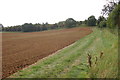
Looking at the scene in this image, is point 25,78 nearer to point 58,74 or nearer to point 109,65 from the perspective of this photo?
point 58,74

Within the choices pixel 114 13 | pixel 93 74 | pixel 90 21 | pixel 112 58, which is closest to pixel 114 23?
→ pixel 114 13

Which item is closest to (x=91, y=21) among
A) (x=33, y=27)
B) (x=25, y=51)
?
(x=33, y=27)

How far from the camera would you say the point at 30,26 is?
87000 mm

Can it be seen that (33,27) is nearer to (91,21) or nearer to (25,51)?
(91,21)

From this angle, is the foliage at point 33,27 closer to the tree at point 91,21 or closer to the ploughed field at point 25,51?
the tree at point 91,21

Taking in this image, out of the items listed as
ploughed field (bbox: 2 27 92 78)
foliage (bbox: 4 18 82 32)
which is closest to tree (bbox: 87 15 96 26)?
foliage (bbox: 4 18 82 32)

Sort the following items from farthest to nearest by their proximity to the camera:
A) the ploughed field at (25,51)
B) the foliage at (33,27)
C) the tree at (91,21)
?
1. the foliage at (33,27)
2. the tree at (91,21)
3. the ploughed field at (25,51)

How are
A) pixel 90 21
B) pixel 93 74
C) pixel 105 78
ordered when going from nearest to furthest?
pixel 105 78 → pixel 93 74 → pixel 90 21

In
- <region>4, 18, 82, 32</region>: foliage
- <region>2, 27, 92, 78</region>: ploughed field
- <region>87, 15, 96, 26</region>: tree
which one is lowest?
Result: <region>2, 27, 92, 78</region>: ploughed field

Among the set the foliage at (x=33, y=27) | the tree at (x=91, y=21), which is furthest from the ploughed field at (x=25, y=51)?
the foliage at (x=33, y=27)

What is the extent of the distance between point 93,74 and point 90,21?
74.2m

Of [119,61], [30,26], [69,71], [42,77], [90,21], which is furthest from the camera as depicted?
[30,26]

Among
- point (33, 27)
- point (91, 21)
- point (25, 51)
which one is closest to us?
point (25, 51)

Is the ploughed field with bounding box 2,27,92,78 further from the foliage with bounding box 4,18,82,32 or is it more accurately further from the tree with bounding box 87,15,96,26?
the foliage with bounding box 4,18,82,32
